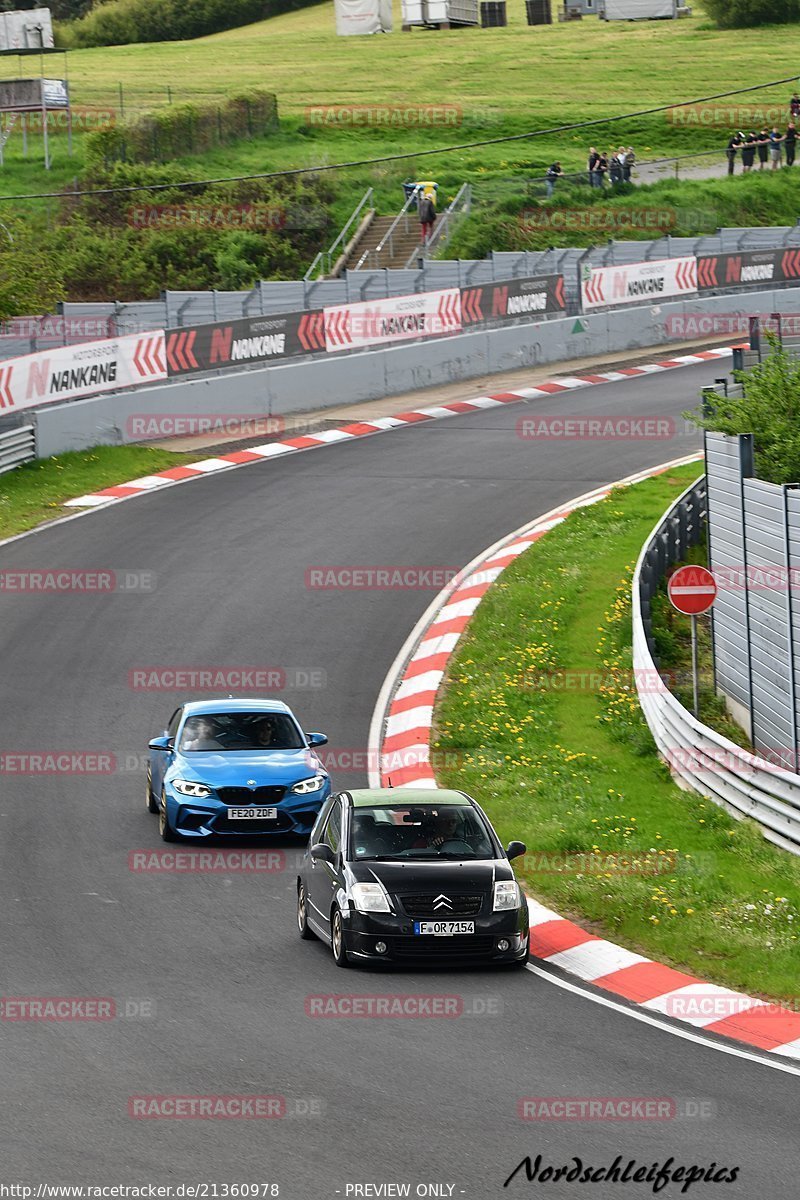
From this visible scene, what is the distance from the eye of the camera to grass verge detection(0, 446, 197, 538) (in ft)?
93.3

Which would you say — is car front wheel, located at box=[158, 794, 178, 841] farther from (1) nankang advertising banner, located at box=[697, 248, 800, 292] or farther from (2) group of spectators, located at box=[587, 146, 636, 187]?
(2) group of spectators, located at box=[587, 146, 636, 187]

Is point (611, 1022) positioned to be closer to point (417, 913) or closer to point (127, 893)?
point (417, 913)

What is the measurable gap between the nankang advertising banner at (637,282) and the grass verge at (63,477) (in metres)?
16.2

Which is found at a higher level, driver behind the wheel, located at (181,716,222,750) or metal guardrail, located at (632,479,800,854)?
driver behind the wheel, located at (181,716,222,750)

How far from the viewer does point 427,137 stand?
268ft

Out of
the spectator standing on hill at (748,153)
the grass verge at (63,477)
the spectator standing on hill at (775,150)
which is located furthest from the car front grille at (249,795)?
the spectator standing on hill at (775,150)

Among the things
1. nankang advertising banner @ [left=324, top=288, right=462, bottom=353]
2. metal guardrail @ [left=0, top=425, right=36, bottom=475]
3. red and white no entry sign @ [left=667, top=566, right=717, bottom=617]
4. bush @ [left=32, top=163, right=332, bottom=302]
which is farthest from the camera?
bush @ [left=32, top=163, right=332, bottom=302]

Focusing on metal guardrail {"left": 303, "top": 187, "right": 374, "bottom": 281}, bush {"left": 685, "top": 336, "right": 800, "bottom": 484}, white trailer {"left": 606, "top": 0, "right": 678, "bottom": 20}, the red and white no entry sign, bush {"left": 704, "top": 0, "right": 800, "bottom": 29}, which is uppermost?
white trailer {"left": 606, "top": 0, "right": 678, "bottom": 20}

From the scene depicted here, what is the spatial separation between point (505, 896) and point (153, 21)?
12929 centimetres

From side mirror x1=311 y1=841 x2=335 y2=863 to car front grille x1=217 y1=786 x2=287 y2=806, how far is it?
7.86 feet

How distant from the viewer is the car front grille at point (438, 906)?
39.9 ft

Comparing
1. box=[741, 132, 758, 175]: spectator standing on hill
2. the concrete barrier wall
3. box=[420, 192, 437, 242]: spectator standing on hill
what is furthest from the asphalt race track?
box=[741, 132, 758, 175]: spectator standing on hill

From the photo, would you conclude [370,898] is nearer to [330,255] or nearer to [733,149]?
[330,255]

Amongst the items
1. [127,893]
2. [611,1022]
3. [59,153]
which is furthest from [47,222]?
[611,1022]
